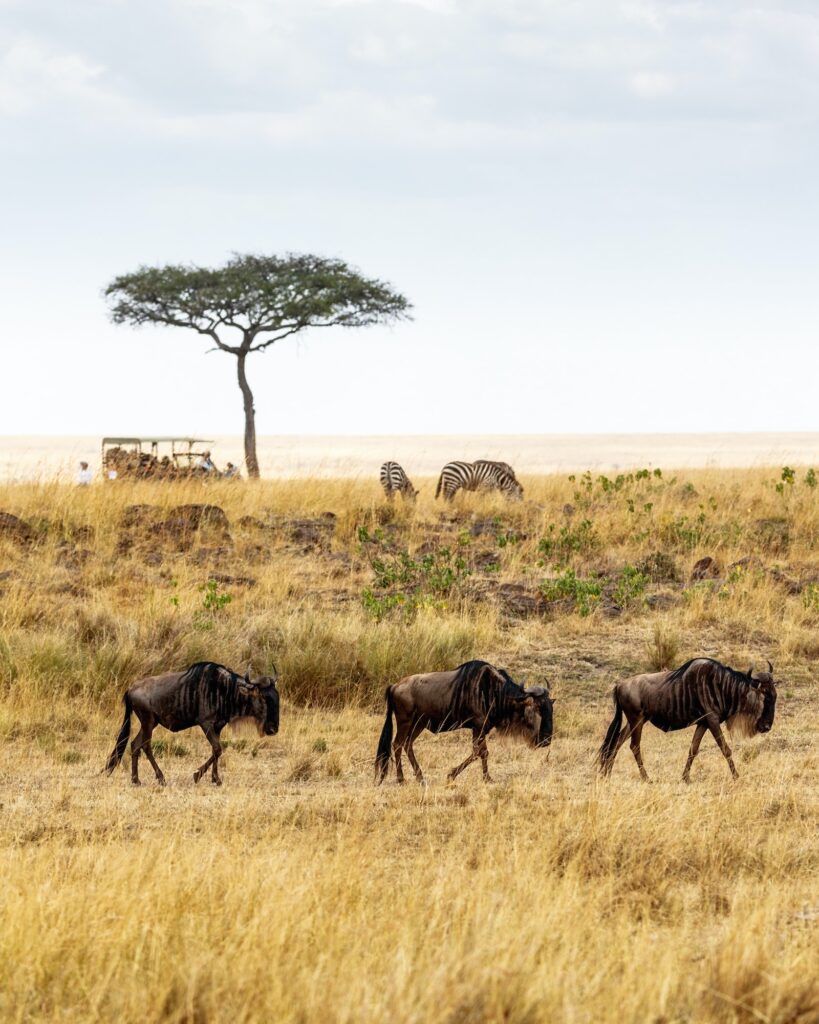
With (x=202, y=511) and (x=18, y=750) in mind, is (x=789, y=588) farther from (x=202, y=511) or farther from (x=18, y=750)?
(x=18, y=750)

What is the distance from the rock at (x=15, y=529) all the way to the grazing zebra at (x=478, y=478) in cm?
799

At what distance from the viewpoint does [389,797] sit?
21.9ft

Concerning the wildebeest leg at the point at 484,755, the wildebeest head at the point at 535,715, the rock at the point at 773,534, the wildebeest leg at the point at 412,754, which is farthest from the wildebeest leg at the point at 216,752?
the rock at the point at 773,534

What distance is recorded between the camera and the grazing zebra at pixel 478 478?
70.8ft

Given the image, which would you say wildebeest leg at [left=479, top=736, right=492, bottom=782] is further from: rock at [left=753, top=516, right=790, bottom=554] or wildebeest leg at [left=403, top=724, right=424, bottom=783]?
rock at [left=753, top=516, right=790, bottom=554]

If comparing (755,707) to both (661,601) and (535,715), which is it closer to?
(535,715)

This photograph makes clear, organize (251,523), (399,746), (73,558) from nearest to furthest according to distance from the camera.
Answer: (399,746), (73,558), (251,523)

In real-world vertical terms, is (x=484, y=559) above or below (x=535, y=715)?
above

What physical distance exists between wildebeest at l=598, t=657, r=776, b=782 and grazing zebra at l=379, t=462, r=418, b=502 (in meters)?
12.7

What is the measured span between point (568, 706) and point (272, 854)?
4728 millimetres

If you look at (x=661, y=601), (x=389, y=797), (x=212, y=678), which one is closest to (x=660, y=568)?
(x=661, y=601)

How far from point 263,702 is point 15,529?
8.96m

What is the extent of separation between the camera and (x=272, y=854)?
205 inches

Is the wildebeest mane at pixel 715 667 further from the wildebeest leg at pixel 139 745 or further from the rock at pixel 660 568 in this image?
the rock at pixel 660 568
